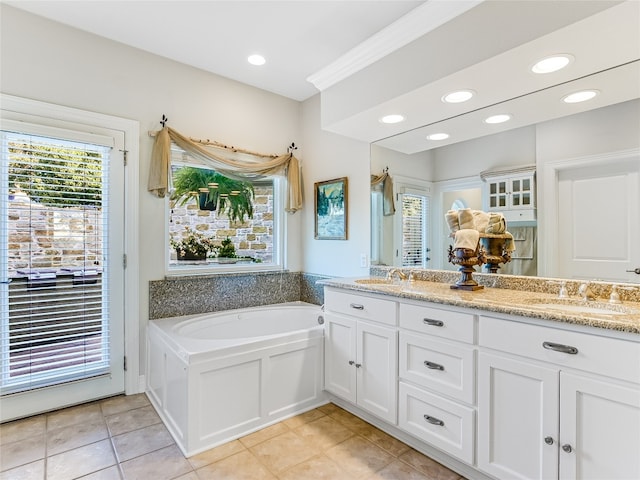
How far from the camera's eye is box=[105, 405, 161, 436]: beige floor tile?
222 centimetres

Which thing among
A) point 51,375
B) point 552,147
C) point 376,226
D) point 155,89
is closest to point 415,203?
point 376,226

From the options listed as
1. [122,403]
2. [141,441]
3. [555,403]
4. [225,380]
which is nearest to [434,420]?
[555,403]

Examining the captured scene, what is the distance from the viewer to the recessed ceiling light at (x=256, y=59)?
2811 millimetres

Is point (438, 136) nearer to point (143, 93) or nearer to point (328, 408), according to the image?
point (328, 408)

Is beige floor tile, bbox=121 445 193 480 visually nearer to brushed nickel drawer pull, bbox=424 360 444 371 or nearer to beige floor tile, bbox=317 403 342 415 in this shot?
beige floor tile, bbox=317 403 342 415

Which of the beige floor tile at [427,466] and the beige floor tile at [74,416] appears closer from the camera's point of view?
the beige floor tile at [427,466]

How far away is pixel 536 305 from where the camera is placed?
166cm

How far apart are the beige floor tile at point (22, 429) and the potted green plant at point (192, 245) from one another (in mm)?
1437

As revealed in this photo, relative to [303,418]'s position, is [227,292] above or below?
above

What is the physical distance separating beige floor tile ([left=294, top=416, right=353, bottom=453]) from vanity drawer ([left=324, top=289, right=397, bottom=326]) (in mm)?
739

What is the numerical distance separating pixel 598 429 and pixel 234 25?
9.76 ft

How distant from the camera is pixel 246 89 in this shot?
132 inches

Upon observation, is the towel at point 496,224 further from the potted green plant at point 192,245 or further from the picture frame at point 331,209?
the potted green plant at point 192,245

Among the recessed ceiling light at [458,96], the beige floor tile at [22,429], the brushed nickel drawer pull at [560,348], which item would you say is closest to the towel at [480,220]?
the recessed ceiling light at [458,96]
